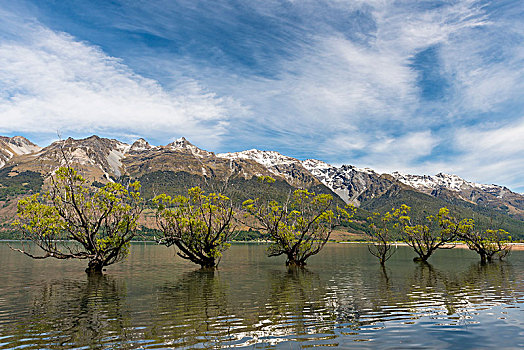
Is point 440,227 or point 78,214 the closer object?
point 78,214

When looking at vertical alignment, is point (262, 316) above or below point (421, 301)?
above

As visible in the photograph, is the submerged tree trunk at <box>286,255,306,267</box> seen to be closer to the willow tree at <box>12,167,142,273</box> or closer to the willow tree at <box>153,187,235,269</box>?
the willow tree at <box>153,187,235,269</box>

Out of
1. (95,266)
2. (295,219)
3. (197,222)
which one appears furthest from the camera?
(295,219)

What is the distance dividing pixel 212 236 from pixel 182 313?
35.4 m

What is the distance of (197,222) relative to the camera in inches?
2266

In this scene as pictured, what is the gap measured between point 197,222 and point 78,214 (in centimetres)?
1769

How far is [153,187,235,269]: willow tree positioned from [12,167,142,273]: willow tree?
6817mm

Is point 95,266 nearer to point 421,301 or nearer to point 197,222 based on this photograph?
point 197,222

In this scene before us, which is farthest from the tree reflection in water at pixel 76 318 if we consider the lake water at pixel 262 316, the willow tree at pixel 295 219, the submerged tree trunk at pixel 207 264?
the willow tree at pixel 295 219

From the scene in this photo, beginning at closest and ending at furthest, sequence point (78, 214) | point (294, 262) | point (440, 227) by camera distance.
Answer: point (78, 214) < point (294, 262) < point (440, 227)

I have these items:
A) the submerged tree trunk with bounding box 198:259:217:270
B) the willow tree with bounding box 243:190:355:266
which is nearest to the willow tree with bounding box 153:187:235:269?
the submerged tree trunk with bounding box 198:259:217:270

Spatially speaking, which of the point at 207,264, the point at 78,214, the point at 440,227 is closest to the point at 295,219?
the point at 207,264

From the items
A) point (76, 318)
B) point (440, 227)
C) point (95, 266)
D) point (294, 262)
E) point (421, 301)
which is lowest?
point (294, 262)

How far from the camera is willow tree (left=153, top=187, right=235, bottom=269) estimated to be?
5722 cm
